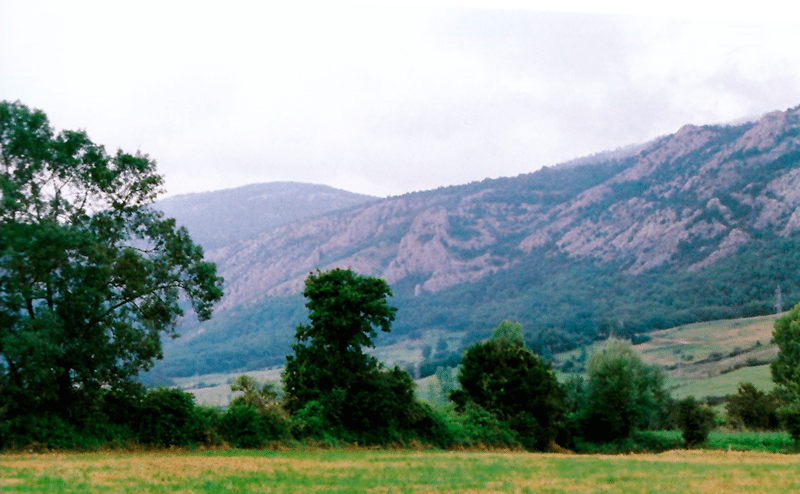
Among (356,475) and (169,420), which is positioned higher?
(169,420)

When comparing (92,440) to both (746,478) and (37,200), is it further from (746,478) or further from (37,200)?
(746,478)

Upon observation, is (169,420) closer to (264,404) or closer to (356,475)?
(264,404)

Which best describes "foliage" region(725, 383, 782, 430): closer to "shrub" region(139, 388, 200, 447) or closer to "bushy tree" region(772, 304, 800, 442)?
"bushy tree" region(772, 304, 800, 442)

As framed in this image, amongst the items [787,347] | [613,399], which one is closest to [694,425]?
[613,399]

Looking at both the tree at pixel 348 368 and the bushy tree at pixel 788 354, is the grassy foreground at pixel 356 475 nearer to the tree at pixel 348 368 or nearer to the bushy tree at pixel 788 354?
the tree at pixel 348 368

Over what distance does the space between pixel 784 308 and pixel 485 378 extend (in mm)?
158130

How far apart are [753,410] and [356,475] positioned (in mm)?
73922

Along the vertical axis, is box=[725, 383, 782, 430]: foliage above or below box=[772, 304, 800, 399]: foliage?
below

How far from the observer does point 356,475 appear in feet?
75.5

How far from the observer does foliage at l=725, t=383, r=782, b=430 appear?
274ft

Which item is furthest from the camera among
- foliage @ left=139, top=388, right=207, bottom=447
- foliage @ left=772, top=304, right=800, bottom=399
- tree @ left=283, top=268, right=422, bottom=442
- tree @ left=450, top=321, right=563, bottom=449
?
foliage @ left=772, top=304, right=800, bottom=399

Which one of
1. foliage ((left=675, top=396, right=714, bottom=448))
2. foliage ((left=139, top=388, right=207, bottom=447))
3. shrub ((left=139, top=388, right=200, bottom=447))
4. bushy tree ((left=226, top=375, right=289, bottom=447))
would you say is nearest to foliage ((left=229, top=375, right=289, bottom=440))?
bushy tree ((left=226, top=375, right=289, bottom=447))

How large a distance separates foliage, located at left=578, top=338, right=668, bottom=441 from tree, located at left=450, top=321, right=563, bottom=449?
48.1 feet

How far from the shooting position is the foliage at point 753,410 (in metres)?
83.5
